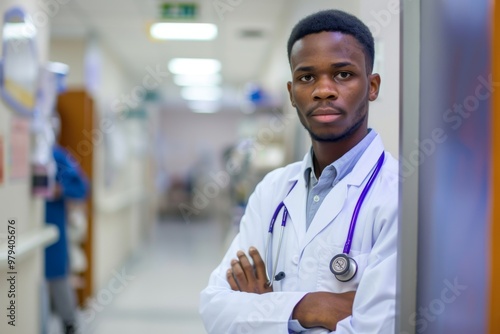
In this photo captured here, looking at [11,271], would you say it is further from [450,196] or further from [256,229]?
[450,196]

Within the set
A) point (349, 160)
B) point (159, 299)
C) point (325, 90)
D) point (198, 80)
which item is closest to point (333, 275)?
point (349, 160)

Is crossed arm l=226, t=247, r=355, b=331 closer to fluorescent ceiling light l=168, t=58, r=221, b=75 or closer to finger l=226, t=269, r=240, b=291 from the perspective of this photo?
finger l=226, t=269, r=240, b=291

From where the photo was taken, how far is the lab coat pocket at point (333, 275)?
3.72ft

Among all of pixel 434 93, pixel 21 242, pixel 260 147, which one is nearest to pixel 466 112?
pixel 434 93

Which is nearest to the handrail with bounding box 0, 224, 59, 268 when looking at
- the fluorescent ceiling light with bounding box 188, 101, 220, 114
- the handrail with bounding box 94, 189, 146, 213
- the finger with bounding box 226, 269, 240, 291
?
the finger with bounding box 226, 269, 240, 291

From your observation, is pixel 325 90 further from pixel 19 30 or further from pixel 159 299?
pixel 159 299

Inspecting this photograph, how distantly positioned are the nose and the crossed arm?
0.42 m

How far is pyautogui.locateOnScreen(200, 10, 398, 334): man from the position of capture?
113cm

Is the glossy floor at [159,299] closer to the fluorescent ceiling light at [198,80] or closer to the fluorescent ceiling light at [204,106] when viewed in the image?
the fluorescent ceiling light at [198,80]

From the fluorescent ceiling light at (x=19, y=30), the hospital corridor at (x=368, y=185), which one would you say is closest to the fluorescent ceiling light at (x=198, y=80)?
the fluorescent ceiling light at (x=19, y=30)

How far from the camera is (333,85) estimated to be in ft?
3.73

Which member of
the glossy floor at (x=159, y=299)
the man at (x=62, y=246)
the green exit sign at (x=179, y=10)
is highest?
the green exit sign at (x=179, y=10)

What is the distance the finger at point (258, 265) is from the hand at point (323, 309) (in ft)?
0.40

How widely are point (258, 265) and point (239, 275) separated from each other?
5 cm
